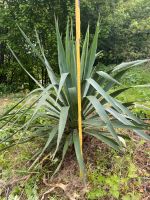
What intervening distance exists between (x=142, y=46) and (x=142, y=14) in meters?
0.99

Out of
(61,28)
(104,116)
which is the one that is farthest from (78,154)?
(61,28)

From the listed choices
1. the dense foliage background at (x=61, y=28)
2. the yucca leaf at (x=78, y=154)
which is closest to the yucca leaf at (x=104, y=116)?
the yucca leaf at (x=78, y=154)

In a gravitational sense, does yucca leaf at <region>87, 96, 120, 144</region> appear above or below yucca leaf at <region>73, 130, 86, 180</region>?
above

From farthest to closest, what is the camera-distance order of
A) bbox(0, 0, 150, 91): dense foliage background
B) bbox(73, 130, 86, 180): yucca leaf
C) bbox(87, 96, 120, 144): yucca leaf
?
bbox(0, 0, 150, 91): dense foliage background → bbox(73, 130, 86, 180): yucca leaf → bbox(87, 96, 120, 144): yucca leaf

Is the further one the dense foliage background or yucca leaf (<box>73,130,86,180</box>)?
the dense foliage background

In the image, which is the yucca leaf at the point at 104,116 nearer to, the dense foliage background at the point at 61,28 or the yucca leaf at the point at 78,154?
the yucca leaf at the point at 78,154

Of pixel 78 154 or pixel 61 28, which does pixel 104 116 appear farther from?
pixel 61 28

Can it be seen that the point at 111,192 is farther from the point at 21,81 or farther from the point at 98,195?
the point at 21,81

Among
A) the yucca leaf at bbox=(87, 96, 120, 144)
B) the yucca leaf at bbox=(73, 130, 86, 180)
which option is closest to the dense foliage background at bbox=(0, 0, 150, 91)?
the yucca leaf at bbox=(73, 130, 86, 180)

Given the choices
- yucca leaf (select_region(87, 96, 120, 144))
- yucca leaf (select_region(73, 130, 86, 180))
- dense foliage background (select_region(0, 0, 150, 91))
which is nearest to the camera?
yucca leaf (select_region(87, 96, 120, 144))

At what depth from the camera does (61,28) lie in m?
8.77

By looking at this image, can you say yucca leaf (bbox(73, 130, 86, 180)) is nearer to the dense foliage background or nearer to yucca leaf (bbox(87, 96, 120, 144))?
yucca leaf (bbox(87, 96, 120, 144))

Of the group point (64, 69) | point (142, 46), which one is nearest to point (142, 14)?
point (142, 46)

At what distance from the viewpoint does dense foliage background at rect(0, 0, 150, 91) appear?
27.2 feet
